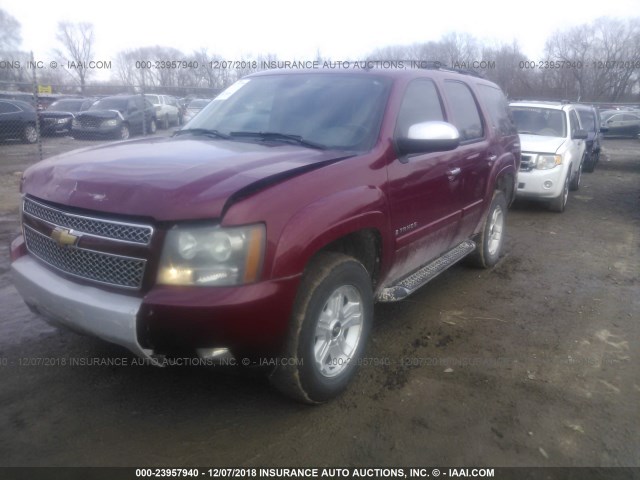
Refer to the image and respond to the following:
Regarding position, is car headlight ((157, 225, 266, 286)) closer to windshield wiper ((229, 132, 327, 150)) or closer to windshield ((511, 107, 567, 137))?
windshield wiper ((229, 132, 327, 150))

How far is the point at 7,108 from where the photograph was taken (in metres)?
15.6

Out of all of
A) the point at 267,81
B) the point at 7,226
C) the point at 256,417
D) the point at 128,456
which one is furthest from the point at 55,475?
the point at 7,226

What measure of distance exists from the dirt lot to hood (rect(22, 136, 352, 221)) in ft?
3.08

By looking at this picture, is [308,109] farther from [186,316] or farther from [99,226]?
[186,316]

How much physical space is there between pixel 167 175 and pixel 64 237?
1.98 feet

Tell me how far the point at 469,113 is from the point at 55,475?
4.16m

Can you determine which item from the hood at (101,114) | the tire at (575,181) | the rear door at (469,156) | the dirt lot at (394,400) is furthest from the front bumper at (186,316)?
the hood at (101,114)

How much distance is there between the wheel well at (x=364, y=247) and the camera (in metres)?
3.08

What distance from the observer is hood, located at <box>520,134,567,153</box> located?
8.58 m

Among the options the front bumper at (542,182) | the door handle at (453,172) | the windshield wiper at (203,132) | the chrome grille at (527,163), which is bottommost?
the front bumper at (542,182)

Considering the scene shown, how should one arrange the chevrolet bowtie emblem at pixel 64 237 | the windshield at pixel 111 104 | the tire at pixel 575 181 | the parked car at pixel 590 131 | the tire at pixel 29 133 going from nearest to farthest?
the chevrolet bowtie emblem at pixel 64 237 → the tire at pixel 575 181 → the parked car at pixel 590 131 → the tire at pixel 29 133 → the windshield at pixel 111 104

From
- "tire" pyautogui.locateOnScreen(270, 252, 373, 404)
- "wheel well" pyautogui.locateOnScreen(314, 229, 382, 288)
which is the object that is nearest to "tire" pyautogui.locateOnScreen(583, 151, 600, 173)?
"wheel well" pyautogui.locateOnScreen(314, 229, 382, 288)

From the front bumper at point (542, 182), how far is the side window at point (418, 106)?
5070 mm

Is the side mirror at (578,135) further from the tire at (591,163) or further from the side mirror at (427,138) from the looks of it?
the side mirror at (427,138)
